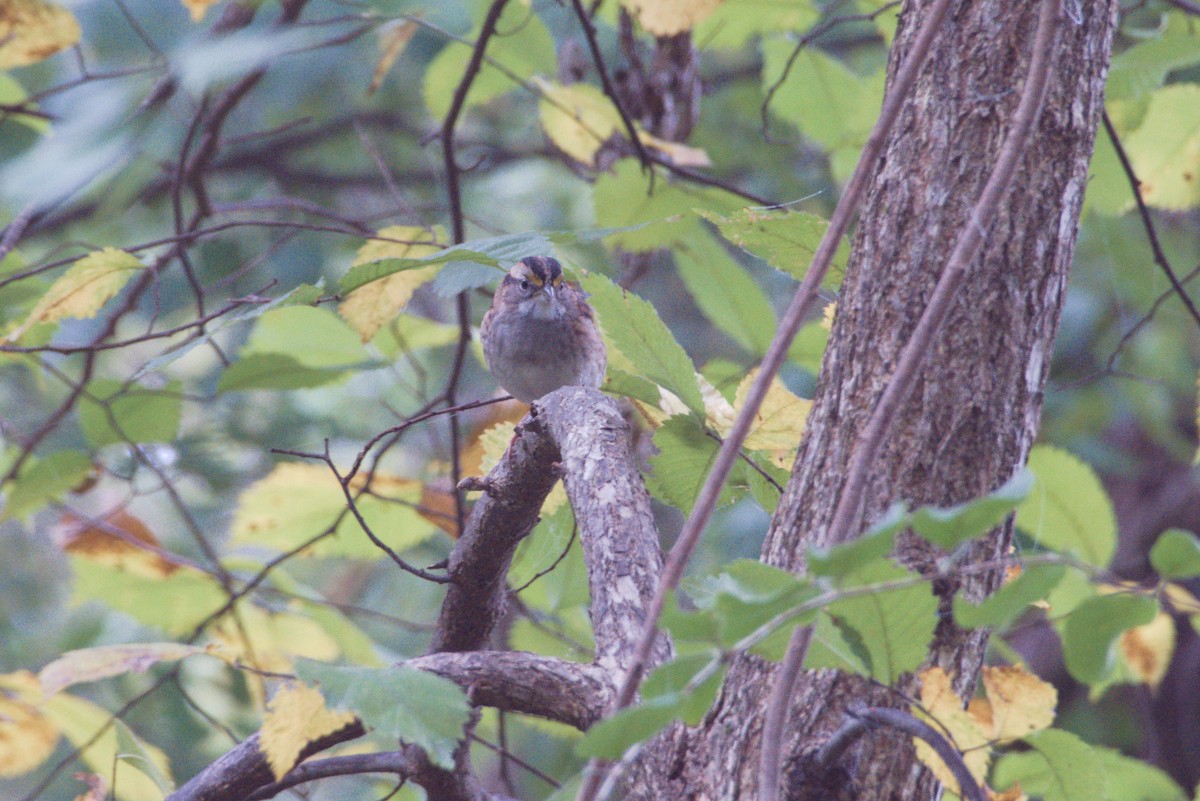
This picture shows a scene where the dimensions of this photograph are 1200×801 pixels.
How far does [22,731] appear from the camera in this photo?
276 cm

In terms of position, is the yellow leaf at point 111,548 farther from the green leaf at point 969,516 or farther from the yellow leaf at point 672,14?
the green leaf at point 969,516

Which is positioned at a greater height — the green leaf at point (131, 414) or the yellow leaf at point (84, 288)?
the yellow leaf at point (84, 288)

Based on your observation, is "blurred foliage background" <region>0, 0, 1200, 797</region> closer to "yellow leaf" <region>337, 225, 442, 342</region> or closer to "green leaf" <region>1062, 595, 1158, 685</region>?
"yellow leaf" <region>337, 225, 442, 342</region>

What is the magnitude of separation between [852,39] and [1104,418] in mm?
2162

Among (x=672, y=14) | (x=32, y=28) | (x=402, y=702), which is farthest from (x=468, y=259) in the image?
(x=32, y=28)

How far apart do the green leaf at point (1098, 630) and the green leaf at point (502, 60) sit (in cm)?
215

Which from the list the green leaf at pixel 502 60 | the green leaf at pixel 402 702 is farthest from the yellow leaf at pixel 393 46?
the green leaf at pixel 402 702

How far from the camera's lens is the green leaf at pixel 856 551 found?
808mm

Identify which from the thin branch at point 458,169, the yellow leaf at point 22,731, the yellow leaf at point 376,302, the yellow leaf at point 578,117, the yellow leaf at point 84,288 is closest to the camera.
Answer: the yellow leaf at point 84,288

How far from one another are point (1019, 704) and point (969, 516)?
0.65 m

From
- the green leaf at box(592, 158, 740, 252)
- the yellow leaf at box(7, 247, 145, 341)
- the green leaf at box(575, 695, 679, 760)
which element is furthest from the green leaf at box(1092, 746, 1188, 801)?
the yellow leaf at box(7, 247, 145, 341)

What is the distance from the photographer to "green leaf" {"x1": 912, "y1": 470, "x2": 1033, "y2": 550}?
80 centimetres

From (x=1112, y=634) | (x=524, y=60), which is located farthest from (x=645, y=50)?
(x=1112, y=634)

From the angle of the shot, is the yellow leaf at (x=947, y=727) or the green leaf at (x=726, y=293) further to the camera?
the green leaf at (x=726, y=293)
